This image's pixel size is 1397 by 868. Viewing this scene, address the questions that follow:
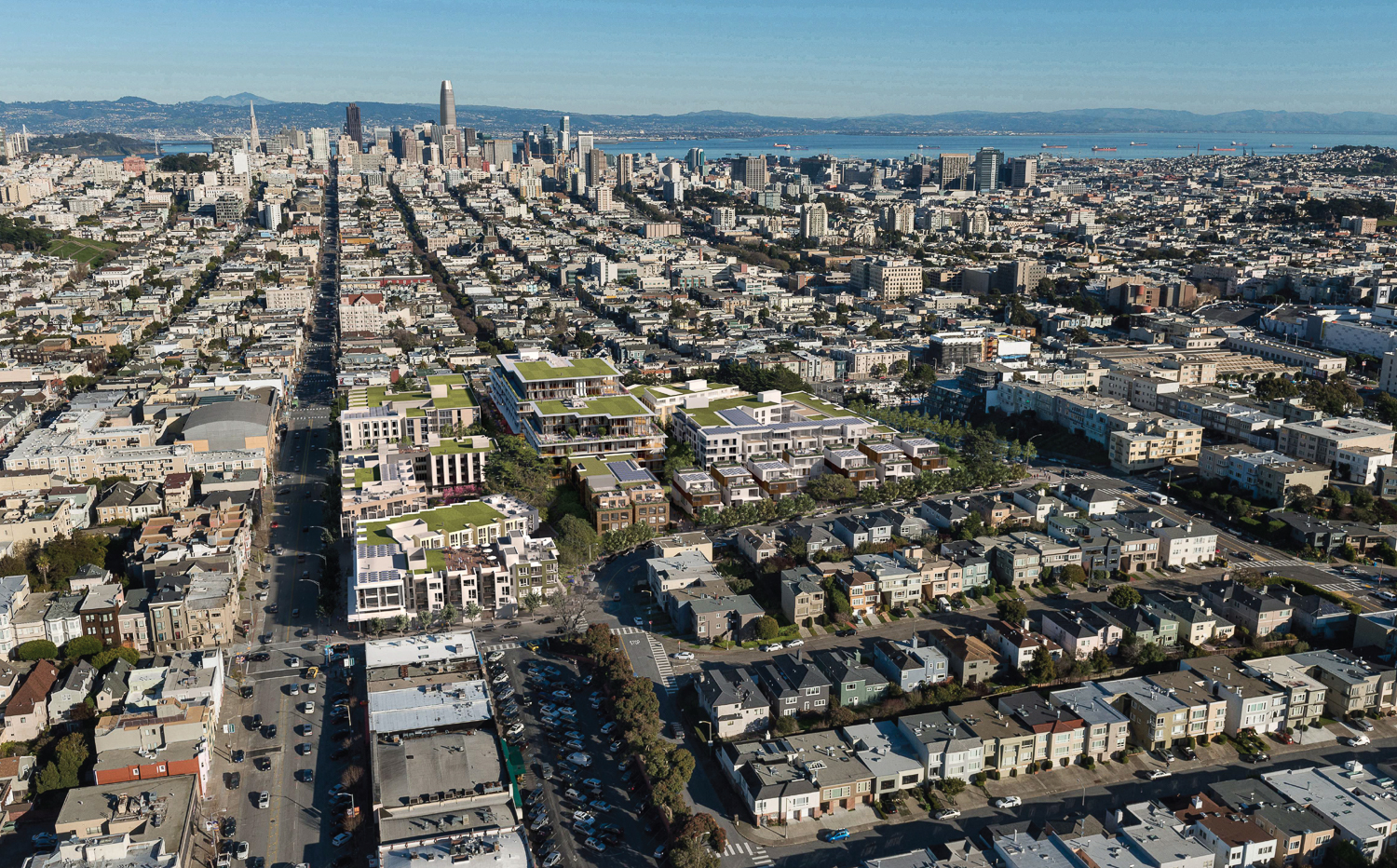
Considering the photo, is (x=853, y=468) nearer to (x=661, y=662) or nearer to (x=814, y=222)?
(x=661, y=662)

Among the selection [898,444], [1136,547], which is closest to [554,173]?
[898,444]

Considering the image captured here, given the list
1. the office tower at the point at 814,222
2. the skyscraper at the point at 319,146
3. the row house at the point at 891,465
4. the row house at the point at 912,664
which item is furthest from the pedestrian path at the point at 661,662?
the skyscraper at the point at 319,146

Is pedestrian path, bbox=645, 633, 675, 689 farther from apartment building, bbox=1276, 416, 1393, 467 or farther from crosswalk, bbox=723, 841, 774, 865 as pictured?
apartment building, bbox=1276, 416, 1393, 467

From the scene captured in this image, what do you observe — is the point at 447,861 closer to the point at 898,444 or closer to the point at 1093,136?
the point at 898,444

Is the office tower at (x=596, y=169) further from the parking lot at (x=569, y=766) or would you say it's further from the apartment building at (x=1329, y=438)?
the parking lot at (x=569, y=766)

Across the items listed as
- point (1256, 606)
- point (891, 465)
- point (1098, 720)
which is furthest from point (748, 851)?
point (891, 465)

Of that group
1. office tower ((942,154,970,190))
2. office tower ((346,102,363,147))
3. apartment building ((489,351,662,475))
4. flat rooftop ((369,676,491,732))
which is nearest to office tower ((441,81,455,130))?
office tower ((346,102,363,147))

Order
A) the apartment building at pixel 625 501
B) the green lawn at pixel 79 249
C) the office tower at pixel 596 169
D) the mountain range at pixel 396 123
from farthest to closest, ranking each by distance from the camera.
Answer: the mountain range at pixel 396 123 → the office tower at pixel 596 169 → the green lawn at pixel 79 249 → the apartment building at pixel 625 501

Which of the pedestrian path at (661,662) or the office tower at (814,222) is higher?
the office tower at (814,222)
